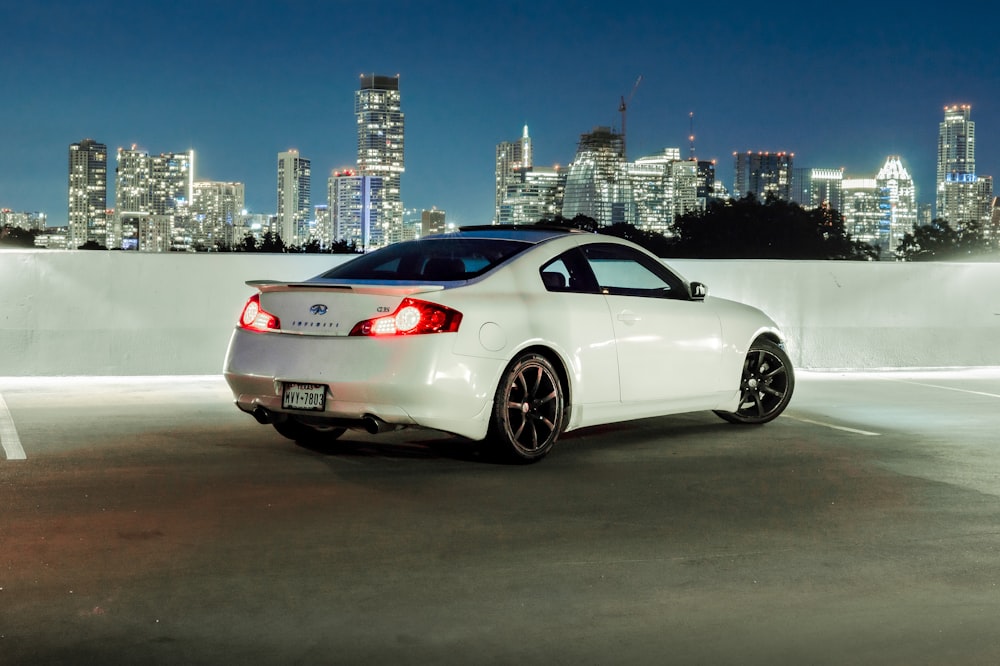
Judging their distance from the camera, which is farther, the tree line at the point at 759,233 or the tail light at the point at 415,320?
the tree line at the point at 759,233

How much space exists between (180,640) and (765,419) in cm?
682

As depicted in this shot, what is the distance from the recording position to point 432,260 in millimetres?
8766

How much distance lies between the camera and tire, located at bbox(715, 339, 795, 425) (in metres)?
10.3

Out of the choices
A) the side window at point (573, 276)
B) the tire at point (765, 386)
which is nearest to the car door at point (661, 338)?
the side window at point (573, 276)

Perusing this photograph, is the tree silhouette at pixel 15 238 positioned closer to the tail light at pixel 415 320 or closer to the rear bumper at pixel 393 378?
the rear bumper at pixel 393 378

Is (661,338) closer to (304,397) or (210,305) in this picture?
(304,397)

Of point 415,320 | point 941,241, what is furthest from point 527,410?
point 941,241

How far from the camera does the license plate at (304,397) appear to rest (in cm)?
781

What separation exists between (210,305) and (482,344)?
254 inches

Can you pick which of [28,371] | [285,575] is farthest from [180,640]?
[28,371]

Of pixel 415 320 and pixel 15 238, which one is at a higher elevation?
Answer: pixel 15 238

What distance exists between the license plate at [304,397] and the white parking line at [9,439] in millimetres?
1726

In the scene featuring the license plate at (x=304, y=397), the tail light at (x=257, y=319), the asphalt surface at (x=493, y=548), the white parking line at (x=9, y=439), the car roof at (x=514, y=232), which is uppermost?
the car roof at (x=514, y=232)

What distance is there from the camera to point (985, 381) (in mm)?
14430
